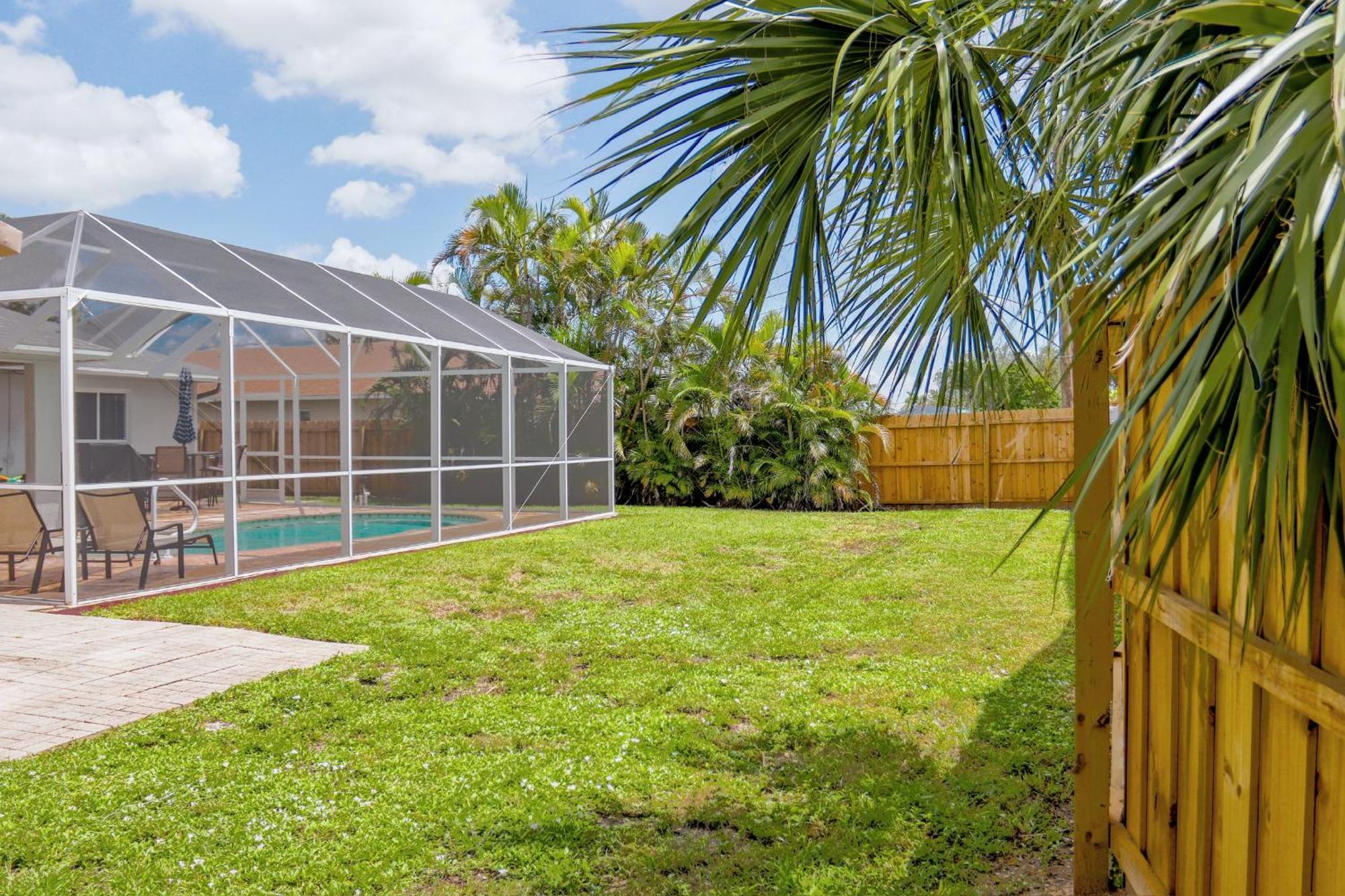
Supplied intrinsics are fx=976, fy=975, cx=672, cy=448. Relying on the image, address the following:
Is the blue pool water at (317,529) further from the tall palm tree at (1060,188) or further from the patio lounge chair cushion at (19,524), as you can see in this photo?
the tall palm tree at (1060,188)

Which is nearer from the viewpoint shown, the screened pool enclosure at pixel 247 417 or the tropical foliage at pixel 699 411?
the screened pool enclosure at pixel 247 417

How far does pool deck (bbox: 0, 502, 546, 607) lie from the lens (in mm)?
8211

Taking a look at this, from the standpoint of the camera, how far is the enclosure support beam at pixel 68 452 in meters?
7.50

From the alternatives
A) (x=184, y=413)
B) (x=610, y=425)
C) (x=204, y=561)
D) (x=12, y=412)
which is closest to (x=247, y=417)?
(x=184, y=413)

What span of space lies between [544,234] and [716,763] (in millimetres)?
16487

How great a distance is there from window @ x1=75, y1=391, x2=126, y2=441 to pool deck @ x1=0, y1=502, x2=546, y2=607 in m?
1.21

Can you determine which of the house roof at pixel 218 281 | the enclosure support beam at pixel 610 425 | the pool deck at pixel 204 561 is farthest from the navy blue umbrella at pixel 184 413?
the enclosure support beam at pixel 610 425

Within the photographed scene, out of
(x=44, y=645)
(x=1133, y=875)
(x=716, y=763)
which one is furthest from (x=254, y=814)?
(x=44, y=645)

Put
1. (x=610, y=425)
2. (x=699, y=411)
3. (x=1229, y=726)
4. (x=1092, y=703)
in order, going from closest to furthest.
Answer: (x=1229, y=726)
(x=1092, y=703)
(x=610, y=425)
(x=699, y=411)

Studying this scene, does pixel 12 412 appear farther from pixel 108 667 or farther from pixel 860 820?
pixel 860 820

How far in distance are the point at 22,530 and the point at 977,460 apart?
1354 cm

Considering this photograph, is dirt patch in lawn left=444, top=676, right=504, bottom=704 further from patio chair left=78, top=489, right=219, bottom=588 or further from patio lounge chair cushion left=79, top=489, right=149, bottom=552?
patio lounge chair cushion left=79, top=489, right=149, bottom=552

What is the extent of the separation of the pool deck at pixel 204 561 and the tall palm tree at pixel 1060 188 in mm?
7184

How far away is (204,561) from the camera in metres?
10.2
